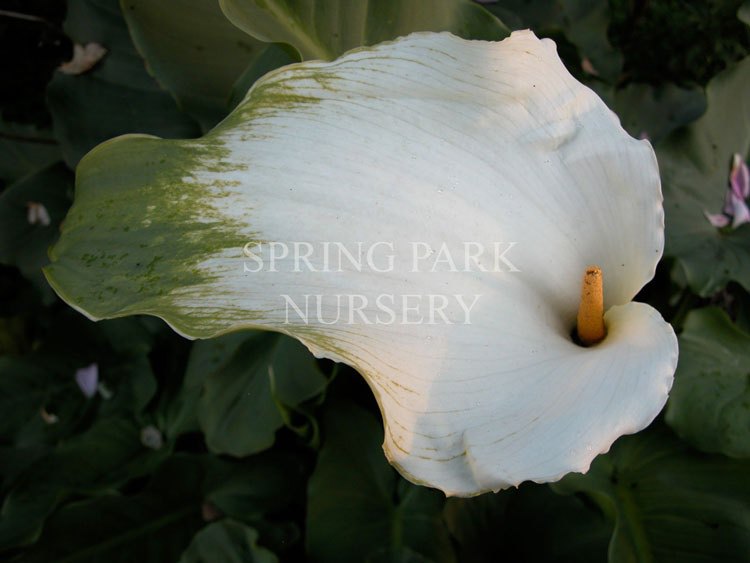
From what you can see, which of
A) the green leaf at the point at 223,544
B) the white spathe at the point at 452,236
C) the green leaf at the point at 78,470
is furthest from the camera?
the green leaf at the point at 78,470

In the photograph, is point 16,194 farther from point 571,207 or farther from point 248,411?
point 571,207

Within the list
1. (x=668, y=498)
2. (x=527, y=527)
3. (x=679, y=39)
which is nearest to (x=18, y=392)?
(x=527, y=527)

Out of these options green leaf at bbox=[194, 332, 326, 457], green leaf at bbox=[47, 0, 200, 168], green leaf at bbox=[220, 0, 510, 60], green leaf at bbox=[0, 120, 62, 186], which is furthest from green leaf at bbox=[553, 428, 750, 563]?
green leaf at bbox=[0, 120, 62, 186]

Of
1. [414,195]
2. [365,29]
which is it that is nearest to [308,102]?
[414,195]

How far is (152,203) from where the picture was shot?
16.7 inches

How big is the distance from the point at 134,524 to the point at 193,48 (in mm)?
539

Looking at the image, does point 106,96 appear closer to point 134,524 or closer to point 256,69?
point 256,69

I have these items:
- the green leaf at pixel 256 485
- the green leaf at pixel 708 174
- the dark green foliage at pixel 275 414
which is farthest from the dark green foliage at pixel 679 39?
the green leaf at pixel 256 485

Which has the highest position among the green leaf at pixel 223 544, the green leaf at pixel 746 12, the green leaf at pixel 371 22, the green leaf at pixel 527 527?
the green leaf at pixel 746 12

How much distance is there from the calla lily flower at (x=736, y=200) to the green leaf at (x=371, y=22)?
34 cm

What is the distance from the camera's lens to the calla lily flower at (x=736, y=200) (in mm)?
750

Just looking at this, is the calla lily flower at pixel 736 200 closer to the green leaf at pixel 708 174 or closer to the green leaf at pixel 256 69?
the green leaf at pixel 708 174

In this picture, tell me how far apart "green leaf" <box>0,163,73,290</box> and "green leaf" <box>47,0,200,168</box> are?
73mm

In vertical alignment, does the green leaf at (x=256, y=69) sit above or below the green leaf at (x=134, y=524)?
above
